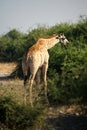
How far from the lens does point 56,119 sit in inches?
350

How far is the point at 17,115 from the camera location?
7.48 meters

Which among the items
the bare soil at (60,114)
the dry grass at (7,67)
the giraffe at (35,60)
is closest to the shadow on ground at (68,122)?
the bare soil at (60,114)

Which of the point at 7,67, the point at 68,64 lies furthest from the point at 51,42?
the point at 7,67

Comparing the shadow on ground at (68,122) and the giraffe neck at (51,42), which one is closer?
the shadow on ground at (68,122)

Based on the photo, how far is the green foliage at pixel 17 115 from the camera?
743 cm

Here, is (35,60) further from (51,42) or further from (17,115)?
(17,115)

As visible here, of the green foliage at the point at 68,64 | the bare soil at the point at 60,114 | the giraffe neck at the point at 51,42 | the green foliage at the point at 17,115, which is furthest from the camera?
the giraffe neck at the point at 51,42

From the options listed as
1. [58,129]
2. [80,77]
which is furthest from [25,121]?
[80,77]

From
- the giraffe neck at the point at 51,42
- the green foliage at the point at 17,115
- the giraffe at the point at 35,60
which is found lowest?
the green foliage at the point at 17,115

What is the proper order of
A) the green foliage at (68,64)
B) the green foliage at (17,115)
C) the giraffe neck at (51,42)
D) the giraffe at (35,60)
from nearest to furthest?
1. the green foliage at (17,115)
2. the green foliage at (68,64)
3. the giraffe at (35,60)
4. the giraffe neck at (51,42)

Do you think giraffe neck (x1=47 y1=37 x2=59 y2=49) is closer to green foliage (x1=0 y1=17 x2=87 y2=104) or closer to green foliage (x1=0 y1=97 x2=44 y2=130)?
green foliage (x1=0 y1=17 x2=87 y2=104)

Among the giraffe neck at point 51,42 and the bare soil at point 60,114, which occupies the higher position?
the giraffe neck at point 51,42

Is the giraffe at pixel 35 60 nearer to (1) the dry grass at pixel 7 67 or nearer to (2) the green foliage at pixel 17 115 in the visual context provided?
(2) the green foliage at pixel 17 115

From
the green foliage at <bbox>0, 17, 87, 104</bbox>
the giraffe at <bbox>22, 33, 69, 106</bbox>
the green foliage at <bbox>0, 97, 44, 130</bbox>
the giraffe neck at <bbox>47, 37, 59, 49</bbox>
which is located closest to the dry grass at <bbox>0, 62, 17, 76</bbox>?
the green foliage at <bbox>0, 17, 87, 104</bbox>
